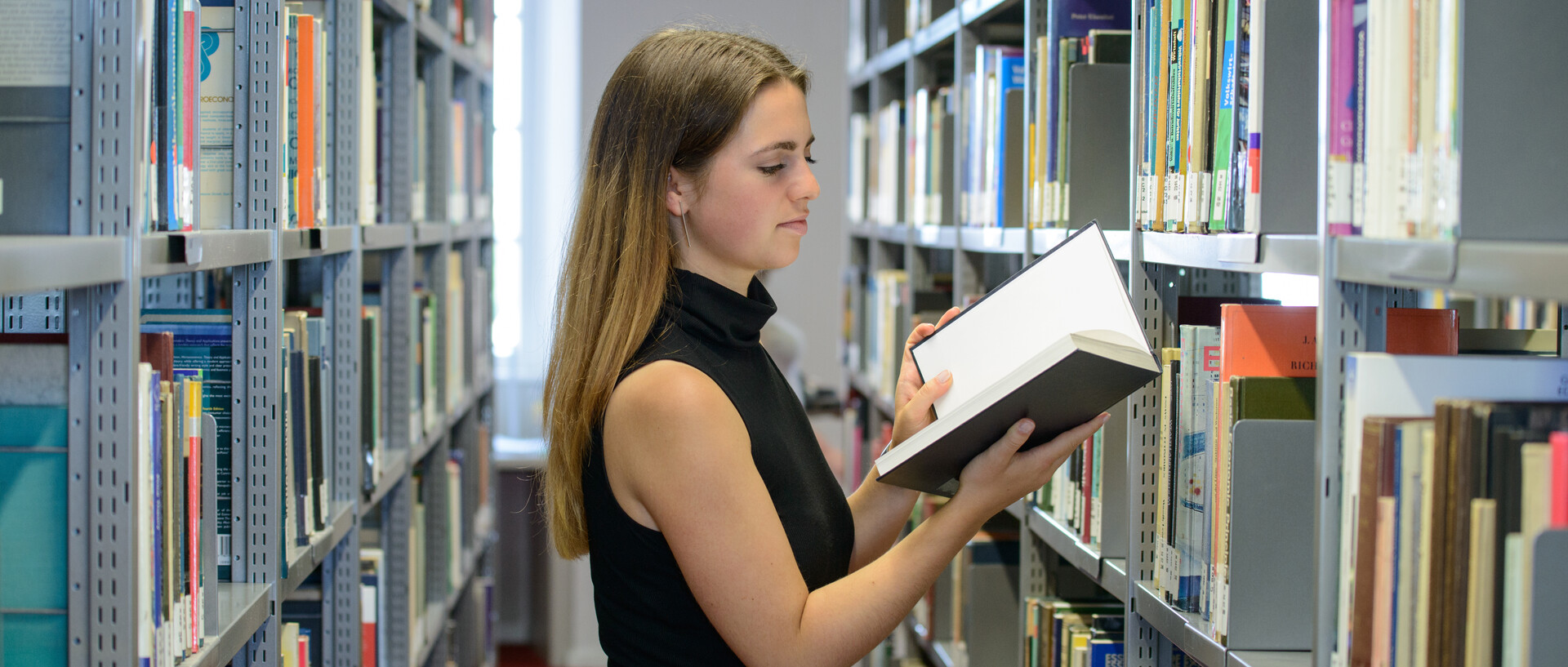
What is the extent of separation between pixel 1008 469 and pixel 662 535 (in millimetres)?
388

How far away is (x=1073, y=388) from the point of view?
42.7 inches

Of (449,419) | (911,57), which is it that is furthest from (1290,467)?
(449,419)

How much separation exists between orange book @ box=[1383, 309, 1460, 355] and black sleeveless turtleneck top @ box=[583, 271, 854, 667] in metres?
0.64

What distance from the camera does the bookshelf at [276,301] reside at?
3.27 ft

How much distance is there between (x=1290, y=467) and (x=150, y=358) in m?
1.15

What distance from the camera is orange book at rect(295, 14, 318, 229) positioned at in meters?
1.68

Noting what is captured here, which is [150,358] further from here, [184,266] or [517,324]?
[517,324]

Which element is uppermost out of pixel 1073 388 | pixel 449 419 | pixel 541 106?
pixel 541 106

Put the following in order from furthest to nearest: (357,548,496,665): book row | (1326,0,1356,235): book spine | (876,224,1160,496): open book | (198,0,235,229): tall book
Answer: (357,548,496,665): book row < (198,0,235,229): tall book < (876,224,1160,496): open book < (1326,0,1356,235): book spine

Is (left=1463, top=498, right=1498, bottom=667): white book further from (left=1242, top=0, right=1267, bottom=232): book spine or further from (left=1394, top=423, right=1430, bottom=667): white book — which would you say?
(left=1242, top=0, right=1267, bottom=232): book spine

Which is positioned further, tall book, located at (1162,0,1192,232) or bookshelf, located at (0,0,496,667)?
tall book, located at (1162,0,1192,232)

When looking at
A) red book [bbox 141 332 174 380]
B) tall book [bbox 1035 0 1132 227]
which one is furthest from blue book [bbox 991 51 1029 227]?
red book [bbox 141 332 174 380]

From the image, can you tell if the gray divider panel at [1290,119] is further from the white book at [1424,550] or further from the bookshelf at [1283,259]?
the white book at [1424,550]

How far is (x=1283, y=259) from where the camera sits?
1055mm
